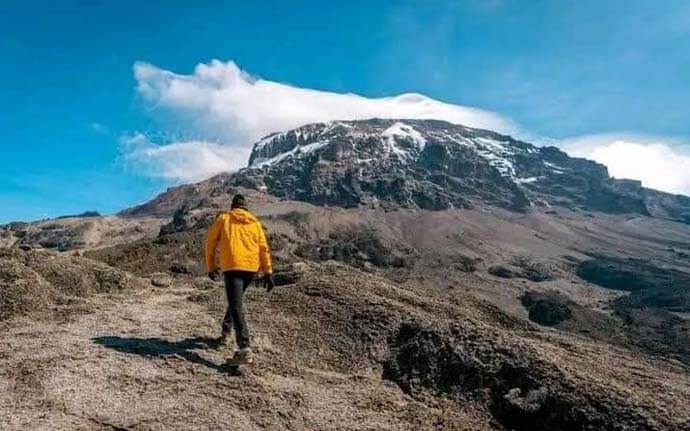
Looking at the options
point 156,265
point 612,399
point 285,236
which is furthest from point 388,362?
point 285,236

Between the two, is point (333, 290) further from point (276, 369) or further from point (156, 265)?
point (156, 265)

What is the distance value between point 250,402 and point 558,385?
4.93 metres

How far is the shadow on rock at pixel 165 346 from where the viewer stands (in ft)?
36.5

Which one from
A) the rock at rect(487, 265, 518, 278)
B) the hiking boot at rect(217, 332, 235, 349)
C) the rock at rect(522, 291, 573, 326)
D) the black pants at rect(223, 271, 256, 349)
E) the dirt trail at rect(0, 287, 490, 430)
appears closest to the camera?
the dirt trail at rect(0, 287, 490, 430)

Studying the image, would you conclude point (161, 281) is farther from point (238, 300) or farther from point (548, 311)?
point (548, 311)

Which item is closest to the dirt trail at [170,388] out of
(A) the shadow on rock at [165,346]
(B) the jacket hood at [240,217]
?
(A) the shadow on rock at [165,346]

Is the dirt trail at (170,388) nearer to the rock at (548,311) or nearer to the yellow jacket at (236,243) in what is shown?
the yellow jacket at (236,243)

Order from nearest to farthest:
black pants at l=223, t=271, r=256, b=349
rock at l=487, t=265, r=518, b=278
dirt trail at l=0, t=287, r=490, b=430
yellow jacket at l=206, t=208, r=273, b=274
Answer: dirt trail at l=0, t=287, r=490, b=430
black pants at l=223, t=271, r=256, b=349
yellow jacket at l=206, t=208, r=273, b=274
rock at l=487, t=265, r=518, b=278

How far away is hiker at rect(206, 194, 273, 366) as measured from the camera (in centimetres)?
1110

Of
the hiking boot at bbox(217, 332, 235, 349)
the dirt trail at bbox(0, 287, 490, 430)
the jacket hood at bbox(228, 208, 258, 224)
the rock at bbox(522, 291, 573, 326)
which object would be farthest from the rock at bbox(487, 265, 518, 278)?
the jacket hood at bbox(228, 208, 258, 224)

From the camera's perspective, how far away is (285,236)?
160625 mm

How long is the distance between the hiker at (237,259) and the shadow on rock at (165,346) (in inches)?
11.5

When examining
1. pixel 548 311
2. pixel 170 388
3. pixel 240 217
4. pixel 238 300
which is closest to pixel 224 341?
pixel 238 300

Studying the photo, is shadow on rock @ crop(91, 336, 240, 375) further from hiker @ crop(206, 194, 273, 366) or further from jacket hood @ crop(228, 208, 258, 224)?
jacket hood @ crop(228, 208, 258, 224)
